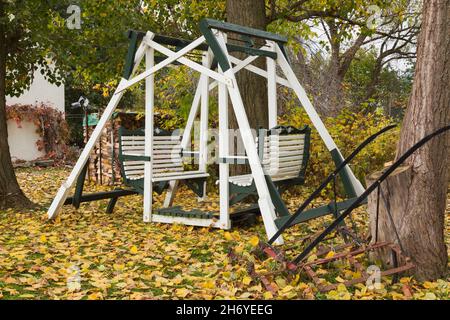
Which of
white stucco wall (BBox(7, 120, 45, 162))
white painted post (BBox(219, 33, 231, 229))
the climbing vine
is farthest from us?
the climbing vine

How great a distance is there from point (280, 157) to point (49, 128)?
1427 cm

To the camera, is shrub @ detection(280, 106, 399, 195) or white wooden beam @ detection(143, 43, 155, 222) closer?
white wooden beam @ detection(143, 43, 155, 222)

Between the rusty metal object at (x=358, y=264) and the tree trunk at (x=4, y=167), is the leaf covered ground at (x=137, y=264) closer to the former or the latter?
the rusty metal object at (x=358, y=264)

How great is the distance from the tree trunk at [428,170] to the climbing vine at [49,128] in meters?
16.1

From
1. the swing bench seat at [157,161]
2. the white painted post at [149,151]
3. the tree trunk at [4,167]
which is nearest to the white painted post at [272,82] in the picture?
the swing bench seat at [157,161]

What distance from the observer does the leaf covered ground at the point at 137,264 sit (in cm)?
436

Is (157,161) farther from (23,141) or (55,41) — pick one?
(23,141)

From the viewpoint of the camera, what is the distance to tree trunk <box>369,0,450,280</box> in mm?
4582

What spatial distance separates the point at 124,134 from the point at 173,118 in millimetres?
3620

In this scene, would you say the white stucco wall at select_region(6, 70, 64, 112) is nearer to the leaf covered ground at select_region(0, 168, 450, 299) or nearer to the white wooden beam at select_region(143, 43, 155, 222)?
the leaf covered ground at select_region(0, 168, 450, 299)

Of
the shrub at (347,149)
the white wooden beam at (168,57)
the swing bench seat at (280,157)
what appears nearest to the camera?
the swing bench seat at (280,157)

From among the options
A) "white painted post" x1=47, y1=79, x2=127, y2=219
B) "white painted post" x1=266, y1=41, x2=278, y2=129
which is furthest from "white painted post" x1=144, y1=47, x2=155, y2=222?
"white painted post" x1=266, y1=41, x2=278, y2=129

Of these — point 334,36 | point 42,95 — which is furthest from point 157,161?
point 42,95

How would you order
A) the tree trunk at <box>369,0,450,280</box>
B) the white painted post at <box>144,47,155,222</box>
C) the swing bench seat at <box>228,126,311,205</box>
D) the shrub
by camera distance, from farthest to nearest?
the shrub
the white painted post at <box>144,47,155,222</box>
the swing bench seat at <box>228,126,311,205</box>
the tree trunk at <box>369,0,450,280</box>
